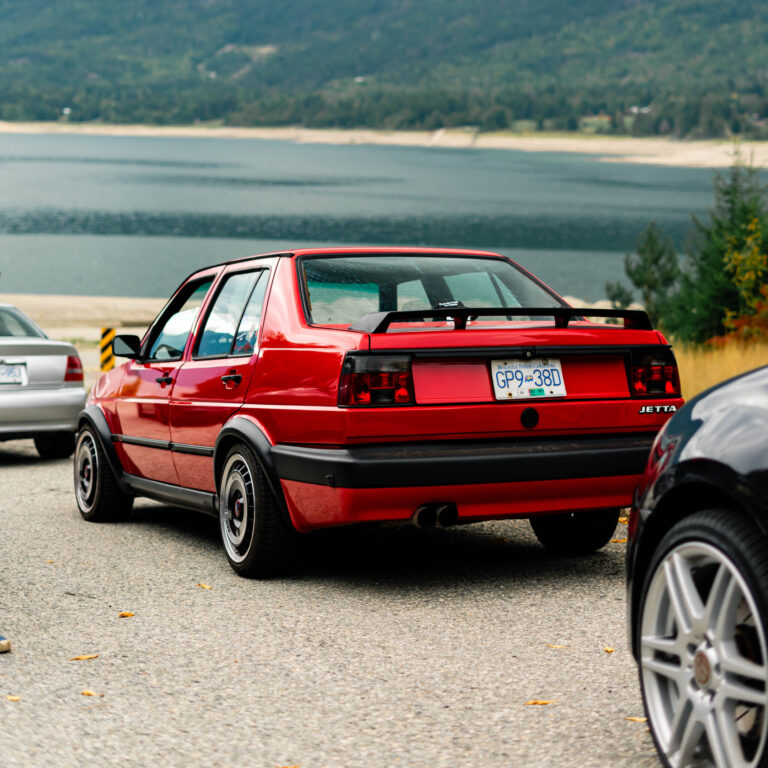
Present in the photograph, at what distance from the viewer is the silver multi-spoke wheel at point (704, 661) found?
9.45ft

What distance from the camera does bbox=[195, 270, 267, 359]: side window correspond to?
20.6ft

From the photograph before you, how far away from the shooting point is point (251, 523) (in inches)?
230

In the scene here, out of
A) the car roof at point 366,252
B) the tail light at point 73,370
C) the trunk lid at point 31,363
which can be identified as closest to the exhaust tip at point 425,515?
the car roof at point 366,252

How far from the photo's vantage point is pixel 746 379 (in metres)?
3.10

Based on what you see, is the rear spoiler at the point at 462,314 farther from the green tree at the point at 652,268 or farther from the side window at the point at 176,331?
the green tree at the point at 652,268


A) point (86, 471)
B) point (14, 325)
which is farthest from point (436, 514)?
point (14, 325)

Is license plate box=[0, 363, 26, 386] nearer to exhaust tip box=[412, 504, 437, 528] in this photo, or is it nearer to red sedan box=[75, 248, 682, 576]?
red sedan box=[75, 248, 682, 576]

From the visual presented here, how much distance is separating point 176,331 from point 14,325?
502 centimetres

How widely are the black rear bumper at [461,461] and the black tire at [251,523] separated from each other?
22cm

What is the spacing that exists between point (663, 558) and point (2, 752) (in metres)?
2.05

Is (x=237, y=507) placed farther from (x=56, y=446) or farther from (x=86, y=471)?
(x=56, y=446)

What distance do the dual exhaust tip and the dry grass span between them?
7500 millimetres

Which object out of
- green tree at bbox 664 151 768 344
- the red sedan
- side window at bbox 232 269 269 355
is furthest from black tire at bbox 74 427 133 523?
green tree at bbox 664 151 768 344

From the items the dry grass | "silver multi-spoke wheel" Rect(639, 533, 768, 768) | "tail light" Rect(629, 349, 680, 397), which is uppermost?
"tail light" Rect(629, 349, 680, 397)
